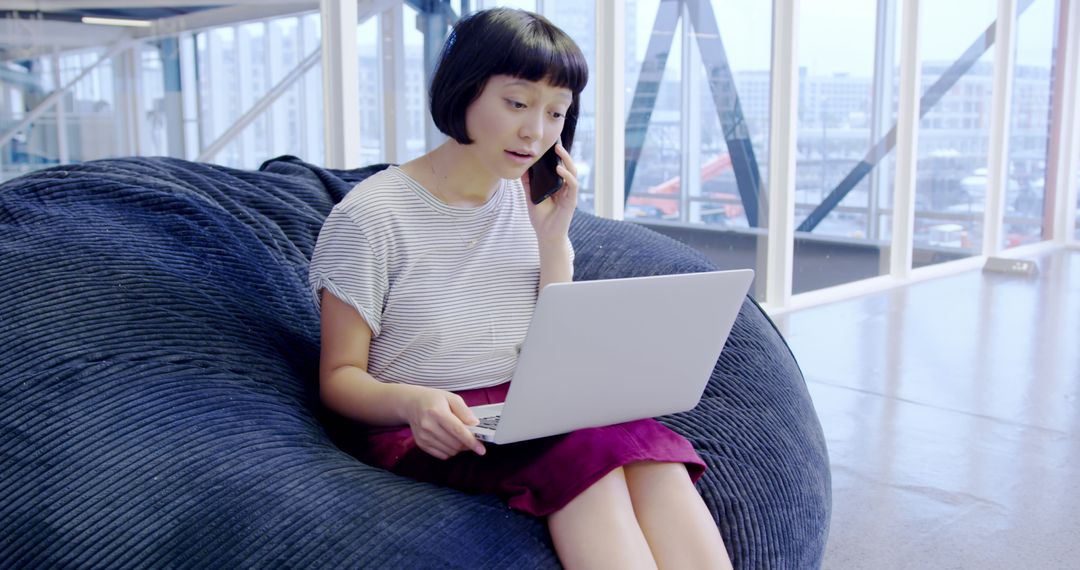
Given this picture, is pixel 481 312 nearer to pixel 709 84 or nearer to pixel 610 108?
pixel 610 108

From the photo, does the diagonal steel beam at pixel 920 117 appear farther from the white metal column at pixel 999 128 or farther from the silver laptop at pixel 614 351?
the silver laptop at pixel 614 351

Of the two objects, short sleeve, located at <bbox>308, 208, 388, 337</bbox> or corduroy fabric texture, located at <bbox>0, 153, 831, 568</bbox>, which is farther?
short sleeve, located at <bbox>308, 208, 388, 337</bbox>

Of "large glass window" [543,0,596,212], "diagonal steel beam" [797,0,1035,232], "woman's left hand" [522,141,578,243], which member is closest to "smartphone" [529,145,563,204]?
"woman's left hand" [522,141,578,243]

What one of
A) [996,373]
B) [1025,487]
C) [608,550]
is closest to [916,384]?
[996,373]

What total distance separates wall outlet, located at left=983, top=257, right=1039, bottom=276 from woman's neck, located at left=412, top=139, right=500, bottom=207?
16.7ft

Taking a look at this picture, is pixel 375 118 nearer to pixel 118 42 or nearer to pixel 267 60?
pixel 267 60

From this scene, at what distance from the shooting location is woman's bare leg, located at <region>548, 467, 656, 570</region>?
1.24 metres

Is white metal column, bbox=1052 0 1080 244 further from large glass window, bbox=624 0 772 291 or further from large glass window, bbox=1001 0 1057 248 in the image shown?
large glass window, bbox=624 0 772 291

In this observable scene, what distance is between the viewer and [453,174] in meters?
1.53

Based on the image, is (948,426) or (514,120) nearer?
(514,120)

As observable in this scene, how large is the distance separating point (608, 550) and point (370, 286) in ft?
1.52

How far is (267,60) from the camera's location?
3082 mm

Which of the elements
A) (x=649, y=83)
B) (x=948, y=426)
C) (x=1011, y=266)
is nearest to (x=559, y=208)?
(x=948, y=426)

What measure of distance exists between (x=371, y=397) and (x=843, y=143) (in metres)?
4.06
